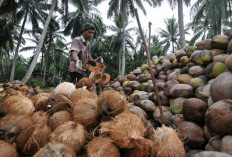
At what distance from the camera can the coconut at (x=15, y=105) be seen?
163cm

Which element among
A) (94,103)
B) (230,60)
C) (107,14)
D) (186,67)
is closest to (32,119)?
(94,103)

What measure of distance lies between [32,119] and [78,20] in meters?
22.0

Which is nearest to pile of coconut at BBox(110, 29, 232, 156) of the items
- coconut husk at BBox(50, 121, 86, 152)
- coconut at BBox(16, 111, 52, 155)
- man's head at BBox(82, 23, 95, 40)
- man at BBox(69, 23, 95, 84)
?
coconut husk at BBox(50, 121, 86, 152)

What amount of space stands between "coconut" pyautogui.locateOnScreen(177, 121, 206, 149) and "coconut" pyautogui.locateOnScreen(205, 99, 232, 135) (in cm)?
33

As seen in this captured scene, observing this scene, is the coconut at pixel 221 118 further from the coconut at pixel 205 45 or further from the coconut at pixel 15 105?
the coconut at pixel 205 45

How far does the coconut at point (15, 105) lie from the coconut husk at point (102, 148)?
36.2 inches

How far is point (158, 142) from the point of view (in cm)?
129

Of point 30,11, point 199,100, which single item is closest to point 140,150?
point 199,100

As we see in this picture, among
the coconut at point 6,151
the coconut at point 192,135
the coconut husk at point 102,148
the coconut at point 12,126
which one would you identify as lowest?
the coconut at point 192,135

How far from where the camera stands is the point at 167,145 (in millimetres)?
1249

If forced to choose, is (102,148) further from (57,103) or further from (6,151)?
(57,103)

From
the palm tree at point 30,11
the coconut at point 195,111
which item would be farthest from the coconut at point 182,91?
the palm tree at point 30,11

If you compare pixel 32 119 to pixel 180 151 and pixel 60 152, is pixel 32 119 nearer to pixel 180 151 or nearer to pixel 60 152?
pixel 60 152

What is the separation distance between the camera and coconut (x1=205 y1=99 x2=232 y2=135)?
134 centimetres
